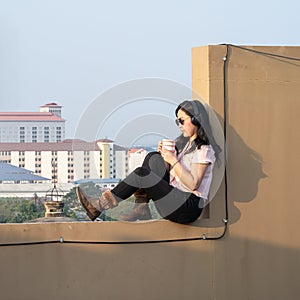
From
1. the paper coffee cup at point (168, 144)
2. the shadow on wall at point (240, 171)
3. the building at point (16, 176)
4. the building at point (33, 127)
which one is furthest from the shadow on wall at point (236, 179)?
the building at point (16, 176)

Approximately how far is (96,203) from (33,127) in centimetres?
192

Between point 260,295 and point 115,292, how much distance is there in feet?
3.32

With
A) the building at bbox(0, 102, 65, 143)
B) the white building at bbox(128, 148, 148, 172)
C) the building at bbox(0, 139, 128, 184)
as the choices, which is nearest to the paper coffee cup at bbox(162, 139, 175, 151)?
the white building at bbox(128, 148, 148, 172)

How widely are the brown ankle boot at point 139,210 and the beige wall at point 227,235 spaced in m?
0.09

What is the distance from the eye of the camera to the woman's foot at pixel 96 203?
5895 mm

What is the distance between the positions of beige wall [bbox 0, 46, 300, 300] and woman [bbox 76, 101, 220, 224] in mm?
125

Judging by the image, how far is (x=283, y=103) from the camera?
6188mm

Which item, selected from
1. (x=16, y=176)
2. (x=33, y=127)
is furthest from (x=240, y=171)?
(x=16, y=176)

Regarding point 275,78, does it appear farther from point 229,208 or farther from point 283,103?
point 229,208

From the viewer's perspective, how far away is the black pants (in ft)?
19.1

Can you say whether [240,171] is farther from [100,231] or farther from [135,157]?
[100,231]

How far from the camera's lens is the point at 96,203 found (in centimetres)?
591

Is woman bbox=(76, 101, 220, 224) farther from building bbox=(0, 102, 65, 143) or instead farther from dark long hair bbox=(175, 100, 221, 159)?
building bbox=(0, 102, 65, 143)

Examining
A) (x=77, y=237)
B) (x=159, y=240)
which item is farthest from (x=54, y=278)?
(x=159, y=240)
